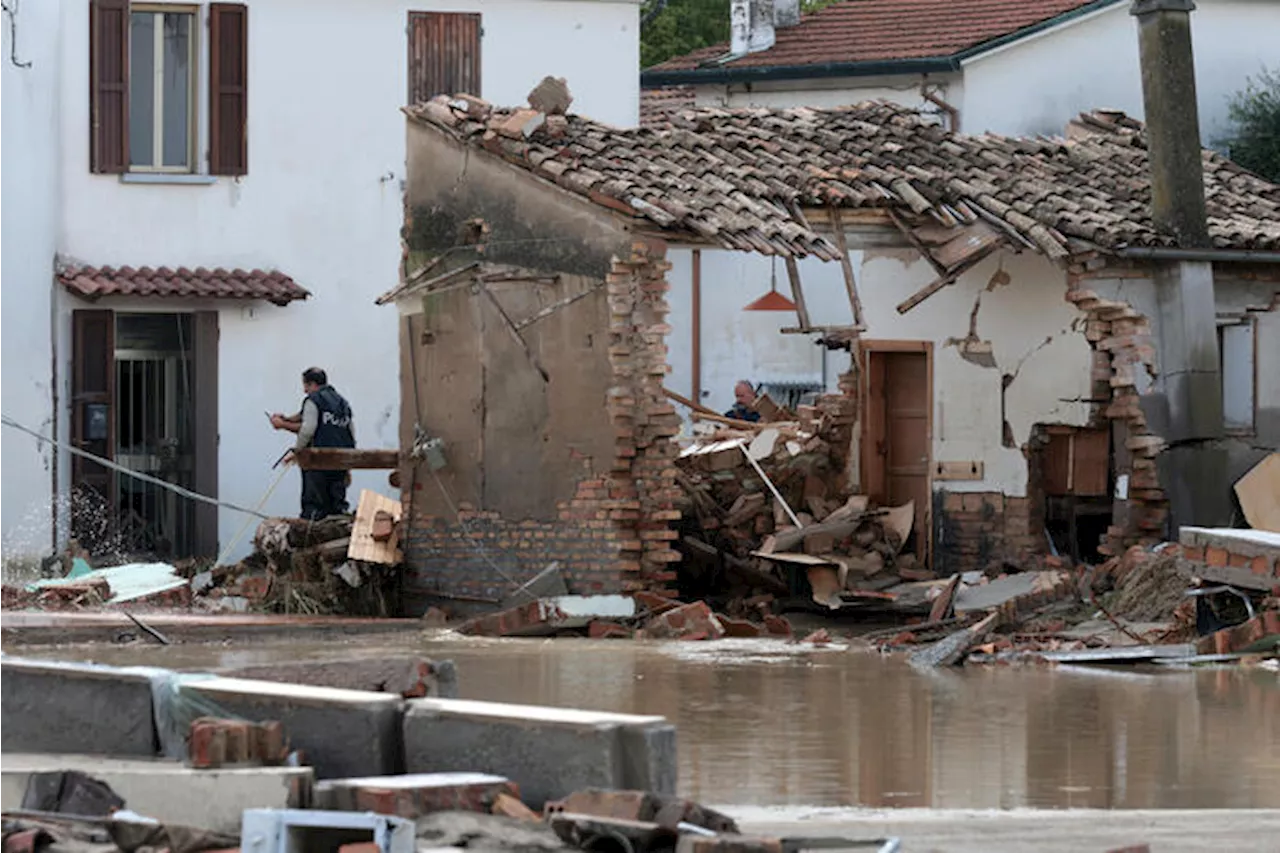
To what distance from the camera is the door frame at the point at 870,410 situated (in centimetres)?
2420

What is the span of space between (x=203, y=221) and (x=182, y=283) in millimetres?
997

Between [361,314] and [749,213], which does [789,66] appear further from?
[749,213]

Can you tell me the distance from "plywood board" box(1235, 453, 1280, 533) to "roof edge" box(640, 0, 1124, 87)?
32.0ft

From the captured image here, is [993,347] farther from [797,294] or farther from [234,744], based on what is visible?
[234,744]

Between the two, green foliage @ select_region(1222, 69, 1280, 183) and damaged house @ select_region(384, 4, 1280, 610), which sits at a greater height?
green foliage @ select_region(1222, 69, 1280, 183)

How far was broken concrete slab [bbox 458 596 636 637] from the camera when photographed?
814 inches

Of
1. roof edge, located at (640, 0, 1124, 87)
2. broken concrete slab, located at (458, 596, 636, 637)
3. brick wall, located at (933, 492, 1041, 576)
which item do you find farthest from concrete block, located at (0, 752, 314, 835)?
roof edge, located at (640, 0, 1124, 87)

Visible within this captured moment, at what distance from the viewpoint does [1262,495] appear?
74.6 feet

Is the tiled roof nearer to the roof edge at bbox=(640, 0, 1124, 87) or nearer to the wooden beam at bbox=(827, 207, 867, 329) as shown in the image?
the wooden beam at bbox=(827, 207, 867, 329)

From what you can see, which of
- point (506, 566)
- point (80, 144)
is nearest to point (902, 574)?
point (506, 566)

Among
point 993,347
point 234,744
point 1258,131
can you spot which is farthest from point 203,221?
point 234,744

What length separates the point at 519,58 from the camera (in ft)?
95.1

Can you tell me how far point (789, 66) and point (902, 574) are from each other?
11798mm

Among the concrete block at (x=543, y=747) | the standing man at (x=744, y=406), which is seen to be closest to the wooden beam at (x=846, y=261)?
the standing man at (x=744, y=406)
